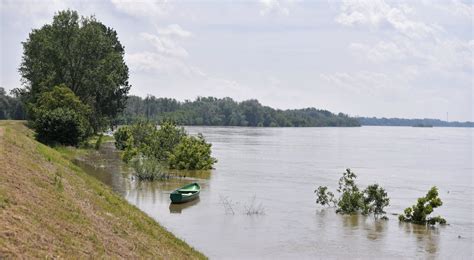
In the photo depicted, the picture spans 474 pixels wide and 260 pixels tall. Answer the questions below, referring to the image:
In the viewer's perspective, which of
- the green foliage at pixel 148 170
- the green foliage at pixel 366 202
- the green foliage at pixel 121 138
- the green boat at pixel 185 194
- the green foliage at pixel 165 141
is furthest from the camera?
the green foliage at pixel 121 138

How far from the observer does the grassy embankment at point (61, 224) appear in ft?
42.3

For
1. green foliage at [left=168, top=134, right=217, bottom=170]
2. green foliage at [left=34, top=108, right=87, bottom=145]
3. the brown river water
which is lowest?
the brown river water

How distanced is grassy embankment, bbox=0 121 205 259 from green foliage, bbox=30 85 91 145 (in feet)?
109

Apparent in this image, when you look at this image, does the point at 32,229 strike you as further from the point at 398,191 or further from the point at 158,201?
the point at 398,191

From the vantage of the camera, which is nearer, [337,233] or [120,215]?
[120,215]

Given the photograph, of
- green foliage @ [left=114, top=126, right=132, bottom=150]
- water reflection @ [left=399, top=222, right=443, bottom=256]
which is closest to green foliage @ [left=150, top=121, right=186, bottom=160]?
green foliage @ [left=114, top=126, right=132, bottom=150]

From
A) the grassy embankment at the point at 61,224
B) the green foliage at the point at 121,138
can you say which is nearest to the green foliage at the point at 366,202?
the grassy embankment at the point at 61,224

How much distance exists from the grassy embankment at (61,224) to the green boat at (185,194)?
14.0 m

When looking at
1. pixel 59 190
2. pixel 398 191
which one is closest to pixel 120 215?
pixel 59 190

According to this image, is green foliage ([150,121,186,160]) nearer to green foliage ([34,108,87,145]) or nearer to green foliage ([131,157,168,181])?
green foliage ([34,108,87,145])

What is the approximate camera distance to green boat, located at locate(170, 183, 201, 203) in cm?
3953

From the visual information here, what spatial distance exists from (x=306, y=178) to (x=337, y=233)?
89.4 feet

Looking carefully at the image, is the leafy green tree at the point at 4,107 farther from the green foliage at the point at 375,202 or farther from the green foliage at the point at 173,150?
the green foliage at the point at 375,202

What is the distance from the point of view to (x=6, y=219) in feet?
43.7
